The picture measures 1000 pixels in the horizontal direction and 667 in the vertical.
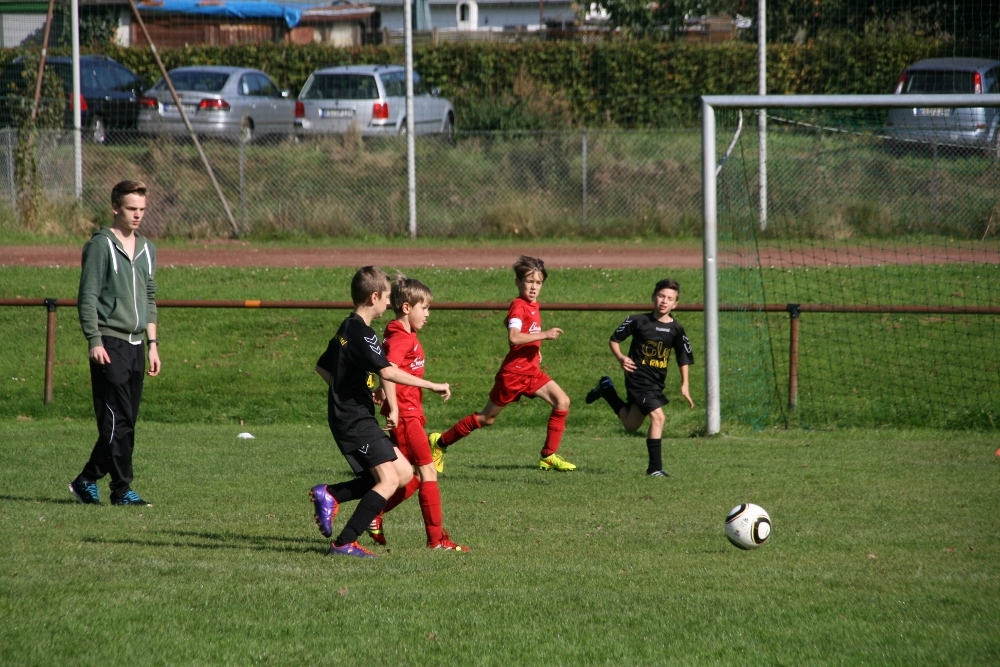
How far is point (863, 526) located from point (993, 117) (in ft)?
24.2

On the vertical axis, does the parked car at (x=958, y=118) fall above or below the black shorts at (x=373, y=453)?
above

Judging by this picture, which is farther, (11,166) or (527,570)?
(11,166)

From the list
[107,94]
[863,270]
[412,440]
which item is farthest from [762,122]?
[107,94]

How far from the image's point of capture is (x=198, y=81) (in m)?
24.0

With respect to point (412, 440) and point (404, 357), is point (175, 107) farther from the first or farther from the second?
point (412, 440)

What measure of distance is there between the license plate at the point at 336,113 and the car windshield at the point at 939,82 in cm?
1058

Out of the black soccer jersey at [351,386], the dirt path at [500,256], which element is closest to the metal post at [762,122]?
the dirt path at [500,256]

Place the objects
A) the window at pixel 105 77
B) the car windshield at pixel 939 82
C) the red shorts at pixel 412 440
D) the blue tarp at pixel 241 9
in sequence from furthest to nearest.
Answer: the blue tarp at pixel 241 9, the window at pixel 105 77, the car windshield at pixel 939 82, the red shorts at pixel 412 440

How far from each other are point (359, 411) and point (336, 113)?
17.6m

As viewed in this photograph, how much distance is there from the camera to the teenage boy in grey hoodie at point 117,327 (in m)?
7.15

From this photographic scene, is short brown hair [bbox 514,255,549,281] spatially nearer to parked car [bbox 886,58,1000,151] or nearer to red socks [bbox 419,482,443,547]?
red socks [bbox 419,482,443,547]

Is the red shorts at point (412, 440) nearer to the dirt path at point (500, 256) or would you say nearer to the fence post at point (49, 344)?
the fence post at point (49, 344)

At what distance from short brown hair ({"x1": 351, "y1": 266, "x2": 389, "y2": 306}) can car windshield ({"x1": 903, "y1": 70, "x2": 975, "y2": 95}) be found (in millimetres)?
13891

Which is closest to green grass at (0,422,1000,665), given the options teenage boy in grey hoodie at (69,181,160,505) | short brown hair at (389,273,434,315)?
teenage boy in grey hoodie at (69,181,160,505)
